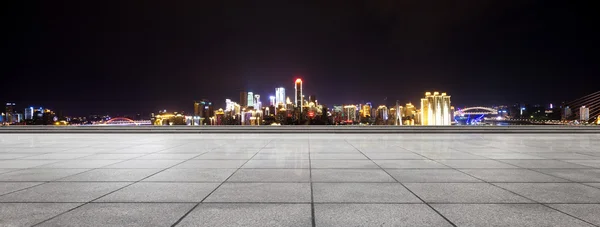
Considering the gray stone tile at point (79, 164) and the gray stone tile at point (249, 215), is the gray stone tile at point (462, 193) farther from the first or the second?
the gray stone tile at point (79, 164)

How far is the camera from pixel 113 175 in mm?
8102

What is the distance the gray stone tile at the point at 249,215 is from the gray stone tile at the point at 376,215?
0.26 m

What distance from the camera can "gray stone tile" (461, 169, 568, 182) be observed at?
296 inches

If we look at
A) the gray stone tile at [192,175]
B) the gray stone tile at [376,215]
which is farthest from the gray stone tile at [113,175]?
the gray stone tile at [376,215]

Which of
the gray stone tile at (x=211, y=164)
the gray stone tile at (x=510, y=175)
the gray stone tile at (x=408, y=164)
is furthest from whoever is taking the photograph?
the gray stone tile at (x=408, y=164)

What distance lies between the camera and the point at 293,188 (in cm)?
661

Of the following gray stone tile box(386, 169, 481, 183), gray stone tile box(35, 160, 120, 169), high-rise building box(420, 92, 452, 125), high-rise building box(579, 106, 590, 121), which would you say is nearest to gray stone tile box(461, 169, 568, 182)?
gray stone tile box(386, 169, 481, 183)

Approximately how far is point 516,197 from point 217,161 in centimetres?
782

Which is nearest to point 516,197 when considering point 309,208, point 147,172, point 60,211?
point 309,208

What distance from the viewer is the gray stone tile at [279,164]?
9445 millimetres

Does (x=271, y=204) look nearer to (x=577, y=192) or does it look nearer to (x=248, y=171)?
(x=248, y=171)

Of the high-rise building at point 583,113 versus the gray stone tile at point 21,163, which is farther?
the high-rise building at point 583,113

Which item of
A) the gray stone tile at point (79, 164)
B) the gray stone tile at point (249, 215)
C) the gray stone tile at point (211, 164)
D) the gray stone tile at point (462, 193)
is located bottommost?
the gray stone tile at point (462, 193)

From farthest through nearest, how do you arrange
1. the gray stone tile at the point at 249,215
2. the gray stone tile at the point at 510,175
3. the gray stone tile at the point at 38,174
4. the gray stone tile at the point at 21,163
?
the gray stone tile at the point at 21,163 < the gray stone tile at the point at 38,174 < the gray stone tile at the point at 510,175 < the gray stone tile at the point at 249,215
